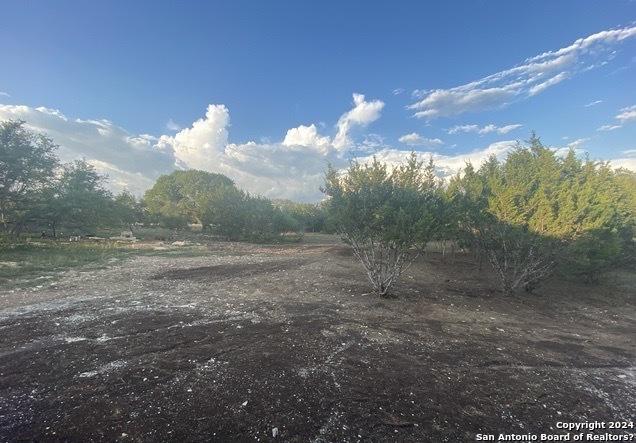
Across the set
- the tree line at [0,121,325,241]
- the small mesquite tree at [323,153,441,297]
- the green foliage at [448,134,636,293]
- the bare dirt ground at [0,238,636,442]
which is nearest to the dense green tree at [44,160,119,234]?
the tree line at [0,121,325,241]

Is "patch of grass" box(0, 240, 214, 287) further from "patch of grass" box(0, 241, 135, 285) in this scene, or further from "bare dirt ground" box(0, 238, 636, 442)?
"bare dirt ground" box(0, 238, 636, 442)

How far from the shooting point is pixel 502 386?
545cm

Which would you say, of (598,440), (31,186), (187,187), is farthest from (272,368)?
(187,187)

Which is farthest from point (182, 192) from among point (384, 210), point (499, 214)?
point (499, 214)

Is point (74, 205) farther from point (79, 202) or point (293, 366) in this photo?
point (293, 366)

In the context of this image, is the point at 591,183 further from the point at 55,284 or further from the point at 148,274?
the point at 55,284

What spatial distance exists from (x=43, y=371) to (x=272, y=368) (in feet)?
13.3

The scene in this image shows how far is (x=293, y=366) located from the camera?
5770 millimetres

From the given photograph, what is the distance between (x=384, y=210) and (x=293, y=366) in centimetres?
655

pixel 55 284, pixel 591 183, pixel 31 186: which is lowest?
pixel 55 284

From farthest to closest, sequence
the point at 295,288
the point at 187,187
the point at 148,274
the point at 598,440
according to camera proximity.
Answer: the point at 187,187 → the point at 148,274 → the point at 295,288 → the point at 598,440

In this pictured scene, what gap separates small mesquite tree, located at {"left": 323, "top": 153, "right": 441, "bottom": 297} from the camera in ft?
35.2

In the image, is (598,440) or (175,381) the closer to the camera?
(598,440)

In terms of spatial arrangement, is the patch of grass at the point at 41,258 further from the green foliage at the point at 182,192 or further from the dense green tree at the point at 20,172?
the green foliage at the point at 182,192
